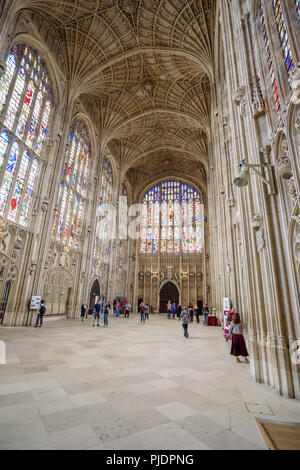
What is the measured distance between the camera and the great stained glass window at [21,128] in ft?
42.8

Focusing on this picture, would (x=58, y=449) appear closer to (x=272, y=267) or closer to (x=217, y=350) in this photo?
(x=272, y=267)

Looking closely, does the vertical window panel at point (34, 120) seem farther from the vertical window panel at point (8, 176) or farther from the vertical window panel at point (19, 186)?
the vertical window panel at point (8, 176)

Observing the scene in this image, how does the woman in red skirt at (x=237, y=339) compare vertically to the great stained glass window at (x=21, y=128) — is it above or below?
below

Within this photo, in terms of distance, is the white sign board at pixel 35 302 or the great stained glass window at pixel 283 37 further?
the white sign board at pixel 35 302

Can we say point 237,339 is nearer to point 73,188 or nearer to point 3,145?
point 3,145

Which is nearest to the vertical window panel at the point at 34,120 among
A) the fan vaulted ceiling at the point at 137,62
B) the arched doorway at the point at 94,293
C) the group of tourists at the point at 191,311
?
the fan vaulted ceiling at the point at 137,62

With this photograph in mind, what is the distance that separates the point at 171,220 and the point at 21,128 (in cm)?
2422

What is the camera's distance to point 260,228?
5.70m

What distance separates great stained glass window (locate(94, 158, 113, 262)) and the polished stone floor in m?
19.3

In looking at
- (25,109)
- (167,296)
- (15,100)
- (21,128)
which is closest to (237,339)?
(21,128)

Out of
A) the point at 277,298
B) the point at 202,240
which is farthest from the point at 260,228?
the point at 202,240

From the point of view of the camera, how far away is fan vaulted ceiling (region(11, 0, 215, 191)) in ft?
52.7

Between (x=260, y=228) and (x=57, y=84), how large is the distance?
19.4m

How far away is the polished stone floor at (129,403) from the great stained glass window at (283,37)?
646 cm
